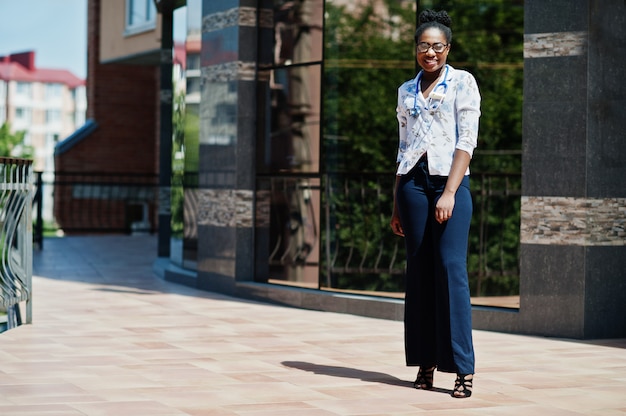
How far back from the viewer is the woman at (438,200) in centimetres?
570

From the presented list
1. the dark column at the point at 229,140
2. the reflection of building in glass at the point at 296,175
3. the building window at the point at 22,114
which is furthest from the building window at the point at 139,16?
the building window at the point at 22,114

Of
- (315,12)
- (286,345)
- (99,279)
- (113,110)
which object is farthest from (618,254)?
(113,110)

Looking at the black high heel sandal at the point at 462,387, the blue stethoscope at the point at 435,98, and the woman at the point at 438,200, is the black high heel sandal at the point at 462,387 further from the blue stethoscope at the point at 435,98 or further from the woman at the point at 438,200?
the blue stethoscope at the point at 435,98

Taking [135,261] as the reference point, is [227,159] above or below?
above

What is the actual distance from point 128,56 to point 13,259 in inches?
541

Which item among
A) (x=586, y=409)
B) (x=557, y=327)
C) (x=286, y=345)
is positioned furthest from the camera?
(x=557, y=327)

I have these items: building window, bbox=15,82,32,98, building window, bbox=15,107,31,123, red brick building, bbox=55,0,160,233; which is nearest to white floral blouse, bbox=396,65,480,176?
red brick building, bbox=55,0,160,233

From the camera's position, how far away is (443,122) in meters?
5.75

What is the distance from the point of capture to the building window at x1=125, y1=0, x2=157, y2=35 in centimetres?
2095

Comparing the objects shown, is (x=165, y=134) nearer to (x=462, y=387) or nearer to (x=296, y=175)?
(x=296, y=175)

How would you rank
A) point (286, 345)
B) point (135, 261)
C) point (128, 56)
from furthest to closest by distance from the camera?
point (128, 56)
point (135, 261)
point (286, 345)

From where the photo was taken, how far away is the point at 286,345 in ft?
24.7

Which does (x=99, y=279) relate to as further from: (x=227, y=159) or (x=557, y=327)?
(x=557, y=327)

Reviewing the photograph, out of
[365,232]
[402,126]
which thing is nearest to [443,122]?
[402,126]
